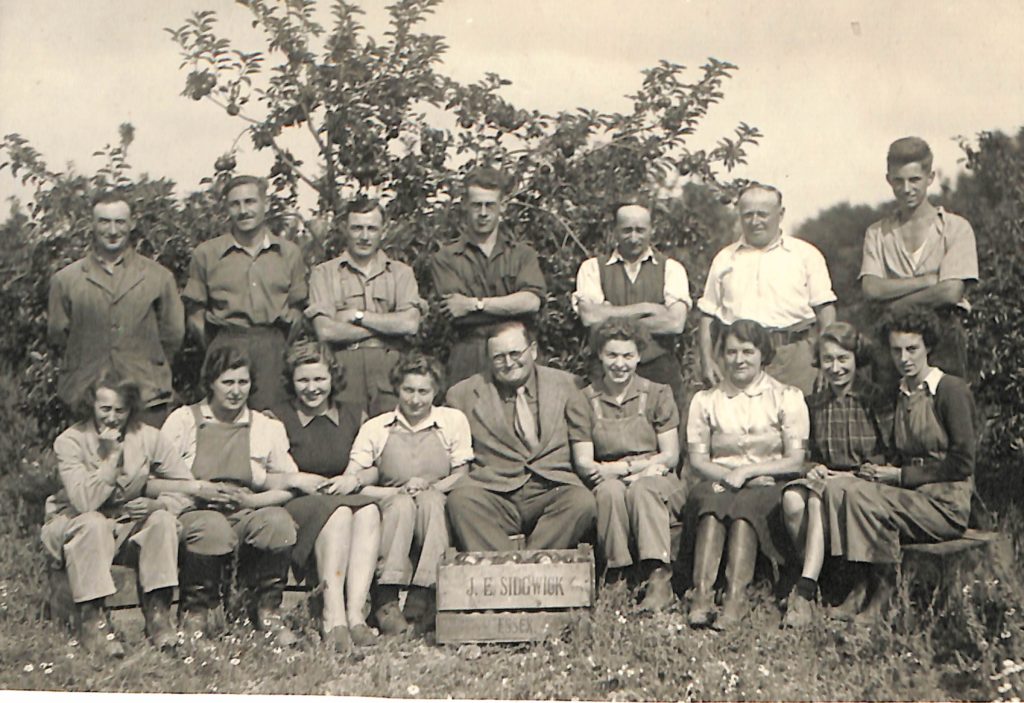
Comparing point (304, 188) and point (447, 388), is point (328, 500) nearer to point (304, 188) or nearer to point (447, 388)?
point (447, 388)

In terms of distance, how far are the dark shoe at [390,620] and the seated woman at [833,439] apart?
1699mm

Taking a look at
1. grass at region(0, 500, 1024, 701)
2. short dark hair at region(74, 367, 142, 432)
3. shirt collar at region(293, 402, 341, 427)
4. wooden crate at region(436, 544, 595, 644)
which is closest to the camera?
grass at region(0, 500, 1024, 701)

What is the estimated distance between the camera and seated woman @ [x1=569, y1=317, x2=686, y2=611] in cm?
654

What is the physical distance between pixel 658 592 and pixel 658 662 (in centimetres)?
33

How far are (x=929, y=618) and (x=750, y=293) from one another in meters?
1.73

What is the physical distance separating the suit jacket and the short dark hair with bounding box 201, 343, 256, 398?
3.19ft

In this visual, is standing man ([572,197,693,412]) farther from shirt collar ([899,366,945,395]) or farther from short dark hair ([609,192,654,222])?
shirt collar ([899,366,945,395])

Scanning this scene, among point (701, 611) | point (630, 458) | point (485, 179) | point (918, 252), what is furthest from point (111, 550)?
point (918, 252)

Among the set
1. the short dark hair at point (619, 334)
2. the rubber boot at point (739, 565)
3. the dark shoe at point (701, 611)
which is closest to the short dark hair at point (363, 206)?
the short dark hair at point (619, 334)

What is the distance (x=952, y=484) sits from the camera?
6.57 metres

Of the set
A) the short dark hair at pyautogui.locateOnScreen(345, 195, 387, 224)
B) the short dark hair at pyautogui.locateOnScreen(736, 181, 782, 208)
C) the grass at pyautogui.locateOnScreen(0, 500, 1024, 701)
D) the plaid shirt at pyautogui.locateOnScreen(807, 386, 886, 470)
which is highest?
the short dark hair at pyautogui.locateOnScreen(345, 195, 387, 224)

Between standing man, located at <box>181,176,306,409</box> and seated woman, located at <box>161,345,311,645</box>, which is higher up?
standing man, located at <box>181,176,306,409</box>

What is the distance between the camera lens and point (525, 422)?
693cm

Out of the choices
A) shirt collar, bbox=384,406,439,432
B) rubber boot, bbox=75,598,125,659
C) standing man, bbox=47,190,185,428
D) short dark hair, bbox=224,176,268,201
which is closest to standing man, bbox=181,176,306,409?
Result: short dark hair, bbox=224,176,268,201
